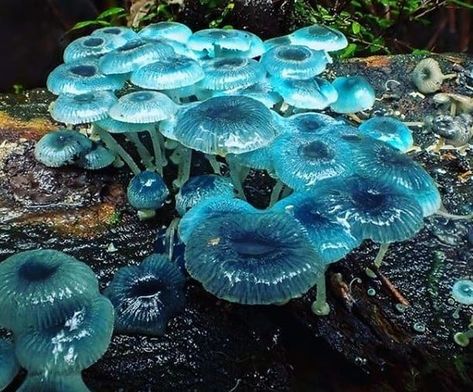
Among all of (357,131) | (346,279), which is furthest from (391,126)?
(346,279)

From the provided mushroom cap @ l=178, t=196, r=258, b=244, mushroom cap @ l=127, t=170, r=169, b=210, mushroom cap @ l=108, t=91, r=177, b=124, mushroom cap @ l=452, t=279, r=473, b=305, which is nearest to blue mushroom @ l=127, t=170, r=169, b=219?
mushroom cap @ l=127, t=170, r=169, b=210

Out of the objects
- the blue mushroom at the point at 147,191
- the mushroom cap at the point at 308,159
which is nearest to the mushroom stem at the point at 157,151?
the blue mushroom at the point at 147,191

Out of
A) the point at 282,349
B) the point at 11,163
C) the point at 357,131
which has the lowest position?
the point at 282,349

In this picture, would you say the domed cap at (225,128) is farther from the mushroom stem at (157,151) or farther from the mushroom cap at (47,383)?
the mushroom cap at (47,383)

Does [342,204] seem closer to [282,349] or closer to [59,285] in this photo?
[282,349]

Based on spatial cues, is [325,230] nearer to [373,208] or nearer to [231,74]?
[373,208]

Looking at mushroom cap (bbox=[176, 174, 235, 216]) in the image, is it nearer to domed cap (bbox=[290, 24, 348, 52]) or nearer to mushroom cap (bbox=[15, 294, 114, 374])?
mushroom cap (bbox=[15, 294, 114, 374])

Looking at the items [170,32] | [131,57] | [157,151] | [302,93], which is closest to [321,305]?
[302,93]
